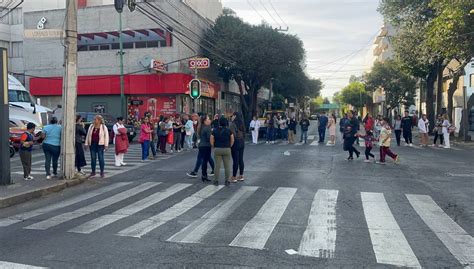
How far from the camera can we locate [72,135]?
40.4 feet

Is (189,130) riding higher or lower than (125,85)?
lower

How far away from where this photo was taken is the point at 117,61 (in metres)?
39.7

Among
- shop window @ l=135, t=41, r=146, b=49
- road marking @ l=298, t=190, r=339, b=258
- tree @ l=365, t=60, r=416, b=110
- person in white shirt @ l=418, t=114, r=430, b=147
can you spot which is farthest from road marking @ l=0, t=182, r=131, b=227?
tree @ l=365, t=60, r=416, b=110

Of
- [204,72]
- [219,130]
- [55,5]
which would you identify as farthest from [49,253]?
[55,5]

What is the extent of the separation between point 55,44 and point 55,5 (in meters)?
13.8

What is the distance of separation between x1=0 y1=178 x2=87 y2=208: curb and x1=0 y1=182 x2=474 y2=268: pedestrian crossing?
2.72 ft

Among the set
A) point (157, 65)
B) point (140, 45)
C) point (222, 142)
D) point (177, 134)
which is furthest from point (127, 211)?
point (140, 45)

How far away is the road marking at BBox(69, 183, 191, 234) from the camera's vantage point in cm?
749

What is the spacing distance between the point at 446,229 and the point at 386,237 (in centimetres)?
122

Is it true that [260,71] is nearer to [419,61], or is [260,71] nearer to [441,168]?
[419,61]

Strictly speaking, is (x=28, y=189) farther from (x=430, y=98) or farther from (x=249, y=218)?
(x=430, y=98)

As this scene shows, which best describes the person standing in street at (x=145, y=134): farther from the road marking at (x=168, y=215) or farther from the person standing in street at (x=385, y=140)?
the person standing in street at (x=385, y=140)

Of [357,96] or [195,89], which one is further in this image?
[357,96]

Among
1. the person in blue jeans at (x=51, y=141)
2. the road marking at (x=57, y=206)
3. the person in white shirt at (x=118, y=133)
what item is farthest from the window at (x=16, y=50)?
the road marking at (x=57, y=206)
